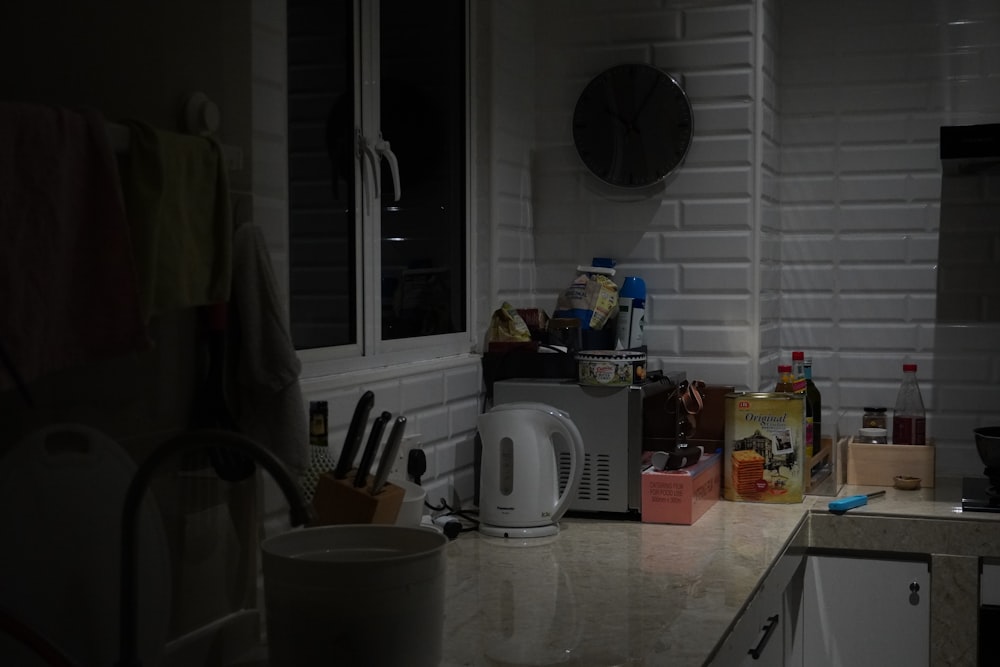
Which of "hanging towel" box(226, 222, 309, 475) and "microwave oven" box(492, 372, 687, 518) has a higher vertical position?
"hanging towel" box(226, 222, 309, 475)

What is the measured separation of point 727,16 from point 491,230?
853 millimetres

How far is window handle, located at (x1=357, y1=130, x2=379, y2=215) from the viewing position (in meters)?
2.32

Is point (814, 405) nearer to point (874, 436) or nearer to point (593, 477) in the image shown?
point (874, 436)

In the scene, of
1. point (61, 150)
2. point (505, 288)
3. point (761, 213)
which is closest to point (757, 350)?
point (761, 213)

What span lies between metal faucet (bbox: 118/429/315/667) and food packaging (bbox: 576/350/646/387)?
4.82 ft

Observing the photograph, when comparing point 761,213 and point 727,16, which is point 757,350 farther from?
point 727,16

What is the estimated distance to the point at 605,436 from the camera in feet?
8.38

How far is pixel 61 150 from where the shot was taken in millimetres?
1097

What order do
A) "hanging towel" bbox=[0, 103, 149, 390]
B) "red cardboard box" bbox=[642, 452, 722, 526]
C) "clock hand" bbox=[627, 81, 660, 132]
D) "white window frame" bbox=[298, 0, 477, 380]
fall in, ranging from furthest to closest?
"clock hand" bbox=[627, 81, 660, 132] → "red cardboard box" bbox=[642, 452, 722, 526] → "white window frame" bbox=[298, 0, 477, 380] → "hanging towel" bbox=[0, 103, 149, 390]

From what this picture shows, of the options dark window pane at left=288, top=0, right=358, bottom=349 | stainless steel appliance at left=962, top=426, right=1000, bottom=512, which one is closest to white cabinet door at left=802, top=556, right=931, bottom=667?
stainless steel appliance at left=962, top=426, right=1000, bottom=512

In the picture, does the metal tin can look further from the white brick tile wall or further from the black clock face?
the black clock face

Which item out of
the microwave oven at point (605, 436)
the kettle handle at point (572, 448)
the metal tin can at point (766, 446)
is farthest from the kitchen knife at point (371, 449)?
the metal tin can at point (766, 446)

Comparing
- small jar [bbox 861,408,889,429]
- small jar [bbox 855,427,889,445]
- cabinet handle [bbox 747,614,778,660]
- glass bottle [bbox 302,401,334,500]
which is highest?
glass bottle [bbox 302,401,334,500]

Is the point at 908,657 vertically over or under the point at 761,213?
under
